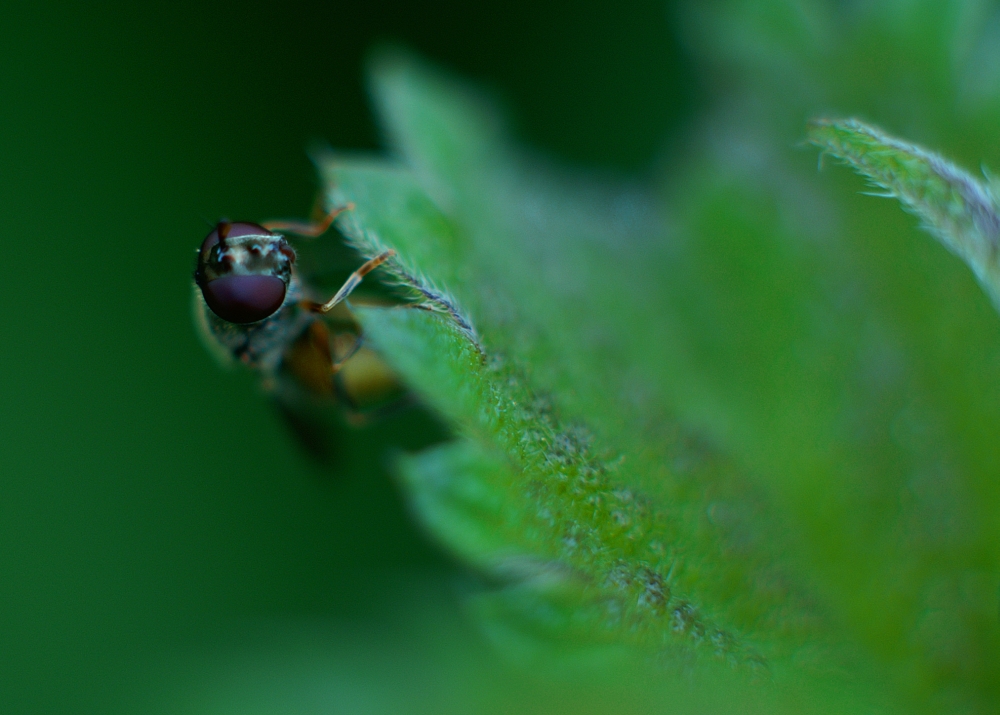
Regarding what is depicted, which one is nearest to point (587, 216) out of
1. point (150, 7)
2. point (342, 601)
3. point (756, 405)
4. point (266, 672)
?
point (756, 405)

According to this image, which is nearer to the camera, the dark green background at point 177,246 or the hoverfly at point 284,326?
the hoverfly at point 284,326

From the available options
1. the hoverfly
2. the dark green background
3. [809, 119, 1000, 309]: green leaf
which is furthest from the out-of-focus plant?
the dark green background

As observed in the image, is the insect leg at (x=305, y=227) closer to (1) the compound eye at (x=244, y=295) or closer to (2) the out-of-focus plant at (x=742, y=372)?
(1) the compound eye at (x=244, y=295)

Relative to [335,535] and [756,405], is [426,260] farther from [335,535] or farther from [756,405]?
[335,535]

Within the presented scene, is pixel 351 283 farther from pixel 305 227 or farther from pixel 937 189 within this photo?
pixel 937 189

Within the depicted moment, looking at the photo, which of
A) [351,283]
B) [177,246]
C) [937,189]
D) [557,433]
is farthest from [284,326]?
[177,246]

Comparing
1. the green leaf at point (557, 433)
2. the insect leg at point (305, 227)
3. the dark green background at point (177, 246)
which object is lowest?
the green leaf at point (557, 433)

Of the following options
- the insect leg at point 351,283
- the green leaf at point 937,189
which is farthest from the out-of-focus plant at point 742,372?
the insect leg at point 351,283
